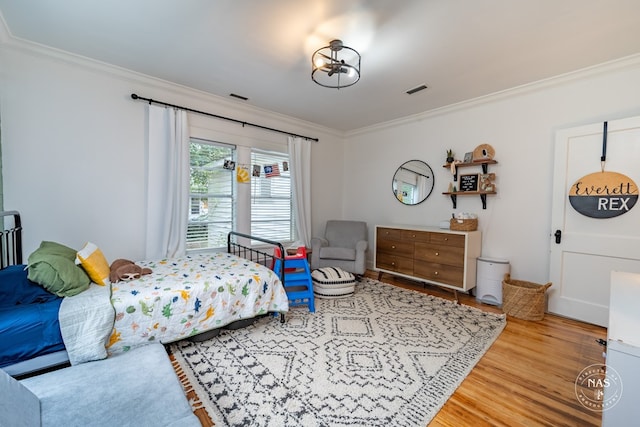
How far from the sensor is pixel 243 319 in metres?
2.44

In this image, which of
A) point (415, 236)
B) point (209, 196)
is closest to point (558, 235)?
point (415, 236)

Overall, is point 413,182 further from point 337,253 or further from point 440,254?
point 337,253

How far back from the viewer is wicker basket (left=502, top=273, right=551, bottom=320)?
9.04 feet

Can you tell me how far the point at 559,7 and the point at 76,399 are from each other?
354 centimetres

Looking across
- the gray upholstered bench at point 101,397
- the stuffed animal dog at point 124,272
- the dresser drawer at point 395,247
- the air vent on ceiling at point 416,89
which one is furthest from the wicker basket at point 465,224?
the stuffed animal dog at point 124,272

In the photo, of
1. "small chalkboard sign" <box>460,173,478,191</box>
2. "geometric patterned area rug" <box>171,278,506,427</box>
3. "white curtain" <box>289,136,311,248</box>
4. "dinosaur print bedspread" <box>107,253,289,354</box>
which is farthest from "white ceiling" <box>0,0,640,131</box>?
"geometric patterned area rug" <box>171,278,506,427</box>

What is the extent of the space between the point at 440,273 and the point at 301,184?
244 cm

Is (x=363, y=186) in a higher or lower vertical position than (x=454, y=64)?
lower

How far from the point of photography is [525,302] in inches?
110

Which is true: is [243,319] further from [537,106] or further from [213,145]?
[537,106]

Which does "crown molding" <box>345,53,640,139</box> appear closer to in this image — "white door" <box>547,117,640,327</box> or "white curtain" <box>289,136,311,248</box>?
"white door" <box>547,117,640,327</box>

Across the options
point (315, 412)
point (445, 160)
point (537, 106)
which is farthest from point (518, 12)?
point (315, 412)

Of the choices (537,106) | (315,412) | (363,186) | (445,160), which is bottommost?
(315,412)

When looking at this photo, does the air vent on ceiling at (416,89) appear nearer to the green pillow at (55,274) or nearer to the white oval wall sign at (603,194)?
the white oval wall sign at (603,194)
